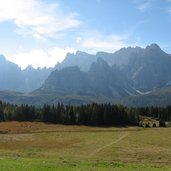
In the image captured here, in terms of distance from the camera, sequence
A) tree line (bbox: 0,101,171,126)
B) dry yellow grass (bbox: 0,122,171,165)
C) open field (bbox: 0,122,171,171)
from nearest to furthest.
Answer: open field (bbox: 0,122,171,171)
dry yellow grass (bbox: 0,122,171,165)
tree line (bbox: 0,101,171,126)

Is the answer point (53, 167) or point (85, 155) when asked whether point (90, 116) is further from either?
point (53, 167)

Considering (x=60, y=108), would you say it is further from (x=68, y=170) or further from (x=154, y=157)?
(x=68, y=170)

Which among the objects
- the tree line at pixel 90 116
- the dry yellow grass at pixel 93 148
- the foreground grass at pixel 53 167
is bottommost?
the dry yellow grass at pixel 93 148

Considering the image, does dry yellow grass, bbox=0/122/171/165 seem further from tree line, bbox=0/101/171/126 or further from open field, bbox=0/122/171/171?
tree line, bbox=0/101/171/126

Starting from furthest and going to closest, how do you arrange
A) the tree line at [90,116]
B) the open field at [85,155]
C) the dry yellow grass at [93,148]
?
the tree line at [90,116] → the dry yellow grass at [93,148] → the open field at [85,155]

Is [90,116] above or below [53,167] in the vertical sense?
above

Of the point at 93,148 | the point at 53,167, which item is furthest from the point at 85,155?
the point at 53,167

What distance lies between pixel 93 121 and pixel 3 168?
134 metres

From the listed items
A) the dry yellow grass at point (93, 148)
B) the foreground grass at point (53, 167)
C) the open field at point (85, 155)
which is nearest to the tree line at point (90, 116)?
the dry yellow grass at point (93, 148)

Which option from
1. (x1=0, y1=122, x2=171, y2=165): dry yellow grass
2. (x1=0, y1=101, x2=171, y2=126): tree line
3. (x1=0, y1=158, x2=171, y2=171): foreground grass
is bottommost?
(x1=0, y1=122, x2=171, y2=165): dry yellow grass

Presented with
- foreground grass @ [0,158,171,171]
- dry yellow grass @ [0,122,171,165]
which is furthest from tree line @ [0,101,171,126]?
foreground grass @ [0,158,171,171]

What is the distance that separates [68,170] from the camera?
112 feet

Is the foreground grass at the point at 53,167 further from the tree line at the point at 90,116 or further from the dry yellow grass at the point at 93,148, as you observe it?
the tree line at the point at 90,116

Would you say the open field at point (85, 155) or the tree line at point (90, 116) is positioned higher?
the tree line at point (90, 116)
